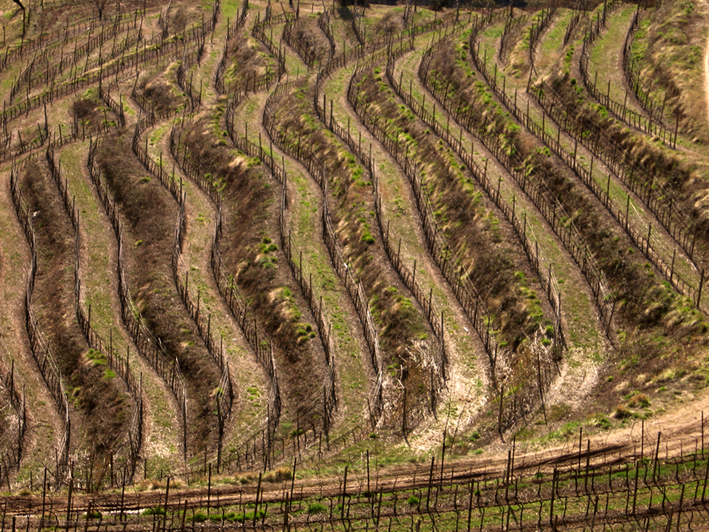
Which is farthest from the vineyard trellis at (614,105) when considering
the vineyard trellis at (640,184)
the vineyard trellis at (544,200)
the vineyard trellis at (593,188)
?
the vineyard trellis at (544,200)

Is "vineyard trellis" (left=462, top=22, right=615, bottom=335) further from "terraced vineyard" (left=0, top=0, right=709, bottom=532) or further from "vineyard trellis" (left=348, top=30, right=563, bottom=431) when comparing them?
"vineyard trellis" (left=348, top=30, right=563, bottom=431)

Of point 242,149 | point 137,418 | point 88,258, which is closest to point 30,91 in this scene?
point 242,149

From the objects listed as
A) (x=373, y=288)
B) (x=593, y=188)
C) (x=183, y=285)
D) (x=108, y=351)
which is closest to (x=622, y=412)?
(x=373, y=288)

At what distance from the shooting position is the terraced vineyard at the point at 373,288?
1671 inches

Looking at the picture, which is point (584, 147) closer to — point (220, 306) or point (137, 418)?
point (220, 306)

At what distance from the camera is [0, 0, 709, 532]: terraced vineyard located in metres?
42.4

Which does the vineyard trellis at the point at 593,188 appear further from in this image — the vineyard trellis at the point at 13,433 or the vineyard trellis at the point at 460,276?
the vineyard trellis at the point at 13,433

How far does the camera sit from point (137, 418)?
55594 mm

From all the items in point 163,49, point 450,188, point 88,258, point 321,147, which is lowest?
point 88,258

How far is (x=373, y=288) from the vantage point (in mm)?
A: 64688

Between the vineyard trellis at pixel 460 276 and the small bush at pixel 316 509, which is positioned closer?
the small bush at pixel 316 509

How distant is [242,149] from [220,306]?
2617 cm

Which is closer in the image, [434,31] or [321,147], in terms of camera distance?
[321,147]

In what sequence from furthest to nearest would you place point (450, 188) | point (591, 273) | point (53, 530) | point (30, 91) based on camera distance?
1. point (30, 91)
2. point (450, 188)
3. point (591, 273)
4. point (53, 530)
